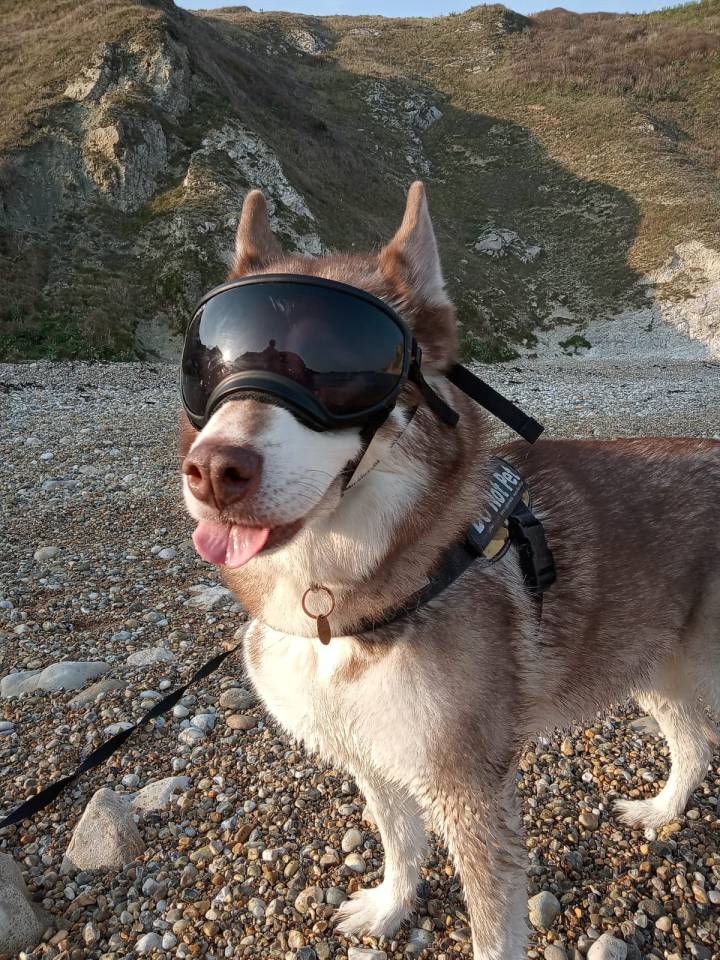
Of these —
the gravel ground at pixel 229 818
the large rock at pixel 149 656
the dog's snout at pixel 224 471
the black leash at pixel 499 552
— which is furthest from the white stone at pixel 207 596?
the dog's snout at pixel 224 471

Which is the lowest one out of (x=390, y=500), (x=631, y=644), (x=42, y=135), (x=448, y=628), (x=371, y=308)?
(x=42, y=135)

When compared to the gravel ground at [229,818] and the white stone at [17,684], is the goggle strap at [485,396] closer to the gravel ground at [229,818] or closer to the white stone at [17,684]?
the gravel ground at [229,818]

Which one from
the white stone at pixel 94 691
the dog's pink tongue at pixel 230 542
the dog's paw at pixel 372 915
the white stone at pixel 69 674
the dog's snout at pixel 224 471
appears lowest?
the white stone at pixel 69 674

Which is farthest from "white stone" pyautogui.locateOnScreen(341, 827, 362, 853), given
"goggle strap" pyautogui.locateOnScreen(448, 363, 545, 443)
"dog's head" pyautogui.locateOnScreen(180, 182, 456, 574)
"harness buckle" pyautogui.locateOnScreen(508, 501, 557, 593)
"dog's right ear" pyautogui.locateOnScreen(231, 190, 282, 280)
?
"dog's right ear" pyautogui.locateOnScreen(231, 190, 282, 280)

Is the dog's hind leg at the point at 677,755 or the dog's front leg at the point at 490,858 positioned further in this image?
the dog's hind leg at the point at 677,755

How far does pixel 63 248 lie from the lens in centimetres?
2523

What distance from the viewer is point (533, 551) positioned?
2775 millimetres

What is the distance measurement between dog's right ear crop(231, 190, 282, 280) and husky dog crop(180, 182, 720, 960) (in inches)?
0.4

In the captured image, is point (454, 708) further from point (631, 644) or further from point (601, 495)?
point (601, 495)

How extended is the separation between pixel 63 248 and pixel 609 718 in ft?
90.8

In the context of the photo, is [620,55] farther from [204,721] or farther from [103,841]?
[103,841]

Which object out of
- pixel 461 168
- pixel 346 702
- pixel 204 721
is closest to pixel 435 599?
pixel 346 702

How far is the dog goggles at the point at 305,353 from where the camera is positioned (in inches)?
83.4

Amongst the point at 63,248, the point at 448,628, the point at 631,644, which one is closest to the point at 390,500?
the point at 448,628
